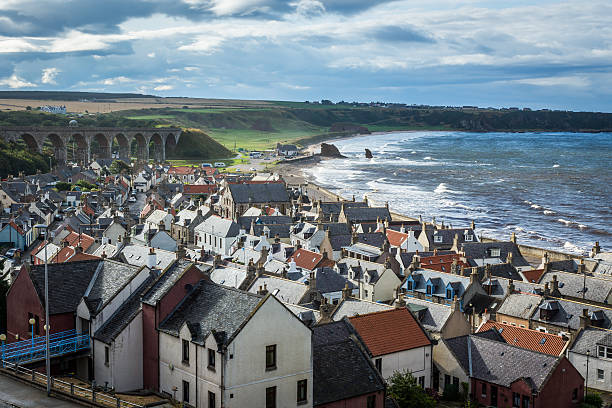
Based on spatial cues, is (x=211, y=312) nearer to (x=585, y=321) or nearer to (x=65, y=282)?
(x=65, y=282)

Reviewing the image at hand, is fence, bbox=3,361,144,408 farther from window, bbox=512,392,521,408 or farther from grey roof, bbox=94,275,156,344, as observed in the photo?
window, bbox=512,392,521,408

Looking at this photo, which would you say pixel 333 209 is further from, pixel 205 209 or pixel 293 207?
pixel 205 209

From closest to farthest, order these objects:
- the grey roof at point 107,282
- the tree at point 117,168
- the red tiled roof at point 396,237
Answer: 1. the grey roof at point 107,282
2. the red tiled roof at point 396,237
3. the tree at point 117,168

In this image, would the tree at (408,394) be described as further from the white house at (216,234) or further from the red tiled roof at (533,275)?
the white house at (216,234)

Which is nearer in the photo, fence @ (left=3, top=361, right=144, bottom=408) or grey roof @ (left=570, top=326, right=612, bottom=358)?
fence @ (left=3, top=361, right=144, bottom=408)

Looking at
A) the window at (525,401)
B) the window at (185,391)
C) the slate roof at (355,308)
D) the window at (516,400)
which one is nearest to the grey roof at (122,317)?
the window at (185,391)

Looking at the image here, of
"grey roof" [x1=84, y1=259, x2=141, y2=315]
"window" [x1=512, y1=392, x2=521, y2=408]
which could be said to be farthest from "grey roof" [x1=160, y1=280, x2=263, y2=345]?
"window" [x1=512, y1=392, x2=521, y2=408]

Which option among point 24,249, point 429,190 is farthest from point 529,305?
point 429,190
